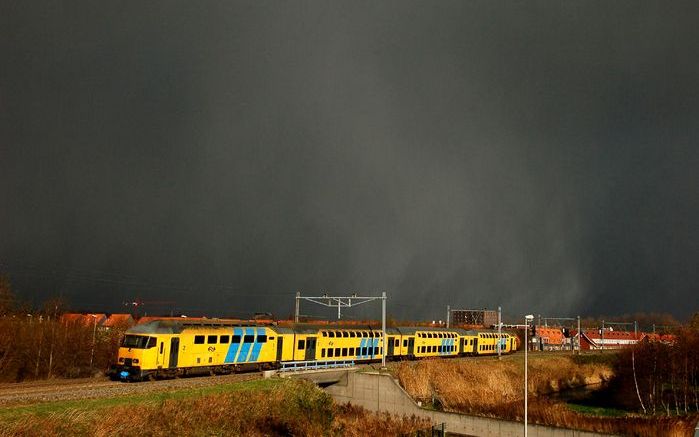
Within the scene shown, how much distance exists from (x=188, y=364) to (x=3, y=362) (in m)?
18.5

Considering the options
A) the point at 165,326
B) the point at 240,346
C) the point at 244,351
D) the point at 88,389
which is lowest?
the point at 88,389

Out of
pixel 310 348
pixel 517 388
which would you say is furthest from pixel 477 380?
pixel 310 348

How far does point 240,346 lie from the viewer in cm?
4184

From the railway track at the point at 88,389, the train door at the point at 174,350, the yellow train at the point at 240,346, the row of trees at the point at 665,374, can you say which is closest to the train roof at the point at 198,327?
the yellow train at the point at 240,346

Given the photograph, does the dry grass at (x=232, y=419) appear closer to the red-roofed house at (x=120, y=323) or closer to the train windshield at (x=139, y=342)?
the train windshield at (x=139, y=342)

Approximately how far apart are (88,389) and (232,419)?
9.27 meters

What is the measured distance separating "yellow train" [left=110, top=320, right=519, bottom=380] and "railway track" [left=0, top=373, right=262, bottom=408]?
1.22 m

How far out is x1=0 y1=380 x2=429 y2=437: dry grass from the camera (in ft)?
82.6

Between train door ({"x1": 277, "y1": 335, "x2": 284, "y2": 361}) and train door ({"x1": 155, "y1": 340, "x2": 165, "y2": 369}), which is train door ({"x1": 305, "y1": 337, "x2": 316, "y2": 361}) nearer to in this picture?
train door ({"x1": 277, "y1": 335, "x2": 284, "y2": 361})

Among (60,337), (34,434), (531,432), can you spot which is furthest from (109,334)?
(531,432)

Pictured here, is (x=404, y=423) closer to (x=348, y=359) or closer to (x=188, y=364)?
(x=348, y=359)

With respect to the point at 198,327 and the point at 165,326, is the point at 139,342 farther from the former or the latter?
the point at 198,327

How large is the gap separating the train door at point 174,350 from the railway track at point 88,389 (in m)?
1.23

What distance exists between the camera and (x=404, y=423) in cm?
3938
